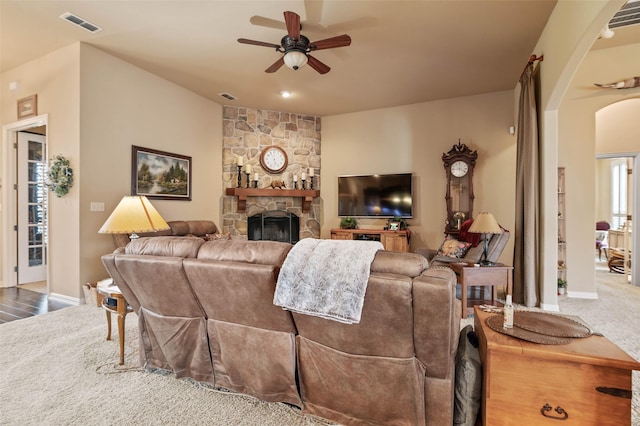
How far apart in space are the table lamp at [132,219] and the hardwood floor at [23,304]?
5.77ft

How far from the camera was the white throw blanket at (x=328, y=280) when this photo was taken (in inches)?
54.1

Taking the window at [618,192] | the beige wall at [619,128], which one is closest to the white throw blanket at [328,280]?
the beige wall at [619,128]

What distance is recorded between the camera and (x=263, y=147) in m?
6.28

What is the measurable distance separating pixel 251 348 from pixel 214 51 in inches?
144

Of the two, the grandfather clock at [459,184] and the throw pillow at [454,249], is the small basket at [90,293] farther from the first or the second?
the grandfather clock at [459,184]

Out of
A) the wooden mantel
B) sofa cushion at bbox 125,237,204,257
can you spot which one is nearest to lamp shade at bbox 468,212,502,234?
sofa cushion at bbox 125,237,204,257

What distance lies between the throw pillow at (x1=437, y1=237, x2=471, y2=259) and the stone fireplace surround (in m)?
3.01

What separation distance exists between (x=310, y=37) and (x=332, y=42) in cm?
71

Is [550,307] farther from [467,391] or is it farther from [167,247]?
[167,247]

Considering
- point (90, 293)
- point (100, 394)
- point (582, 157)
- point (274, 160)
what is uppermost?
point (274, 160)

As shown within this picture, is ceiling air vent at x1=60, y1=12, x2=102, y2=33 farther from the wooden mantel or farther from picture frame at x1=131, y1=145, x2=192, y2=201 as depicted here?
the wooden mantel

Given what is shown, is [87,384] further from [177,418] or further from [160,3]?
[160,3]

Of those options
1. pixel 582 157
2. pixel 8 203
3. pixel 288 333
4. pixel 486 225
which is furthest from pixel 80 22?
pixel 582 157

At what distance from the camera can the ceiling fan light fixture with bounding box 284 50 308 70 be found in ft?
10.4
